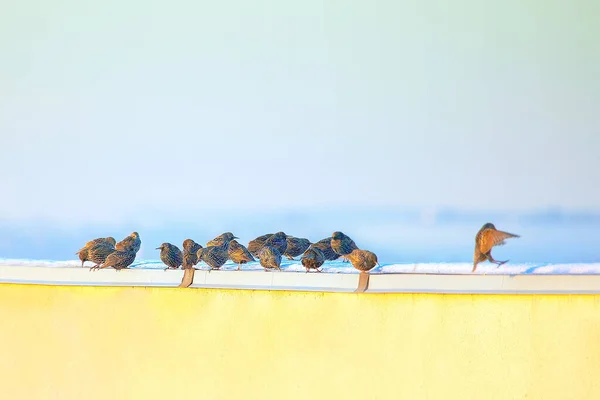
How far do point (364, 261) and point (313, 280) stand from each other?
257mm

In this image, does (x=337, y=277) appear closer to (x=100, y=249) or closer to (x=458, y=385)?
(x=458, y=385)

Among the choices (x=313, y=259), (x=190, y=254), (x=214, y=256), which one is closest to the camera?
(x=313, y=259)

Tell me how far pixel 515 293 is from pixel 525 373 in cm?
32

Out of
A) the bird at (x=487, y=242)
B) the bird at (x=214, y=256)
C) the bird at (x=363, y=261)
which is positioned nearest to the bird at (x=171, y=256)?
the bird at (x=214, y=256)

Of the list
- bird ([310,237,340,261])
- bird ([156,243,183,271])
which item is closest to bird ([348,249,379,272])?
bird ([310,237,340,261])

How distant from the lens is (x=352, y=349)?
409 centimetres

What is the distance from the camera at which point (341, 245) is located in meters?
4.80

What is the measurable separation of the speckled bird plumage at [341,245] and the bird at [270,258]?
0.39 meters

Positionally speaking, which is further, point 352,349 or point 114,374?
point 114,374

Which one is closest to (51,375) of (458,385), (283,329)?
(283,329)

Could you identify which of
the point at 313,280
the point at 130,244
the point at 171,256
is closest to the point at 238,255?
the point at 171,256

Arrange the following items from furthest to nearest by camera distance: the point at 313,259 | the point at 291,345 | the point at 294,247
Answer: the point at 294,247, the point at 313,259, the point at 291,345

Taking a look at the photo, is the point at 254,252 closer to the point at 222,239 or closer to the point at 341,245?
the point at 222,239

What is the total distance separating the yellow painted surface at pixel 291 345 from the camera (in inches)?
152
